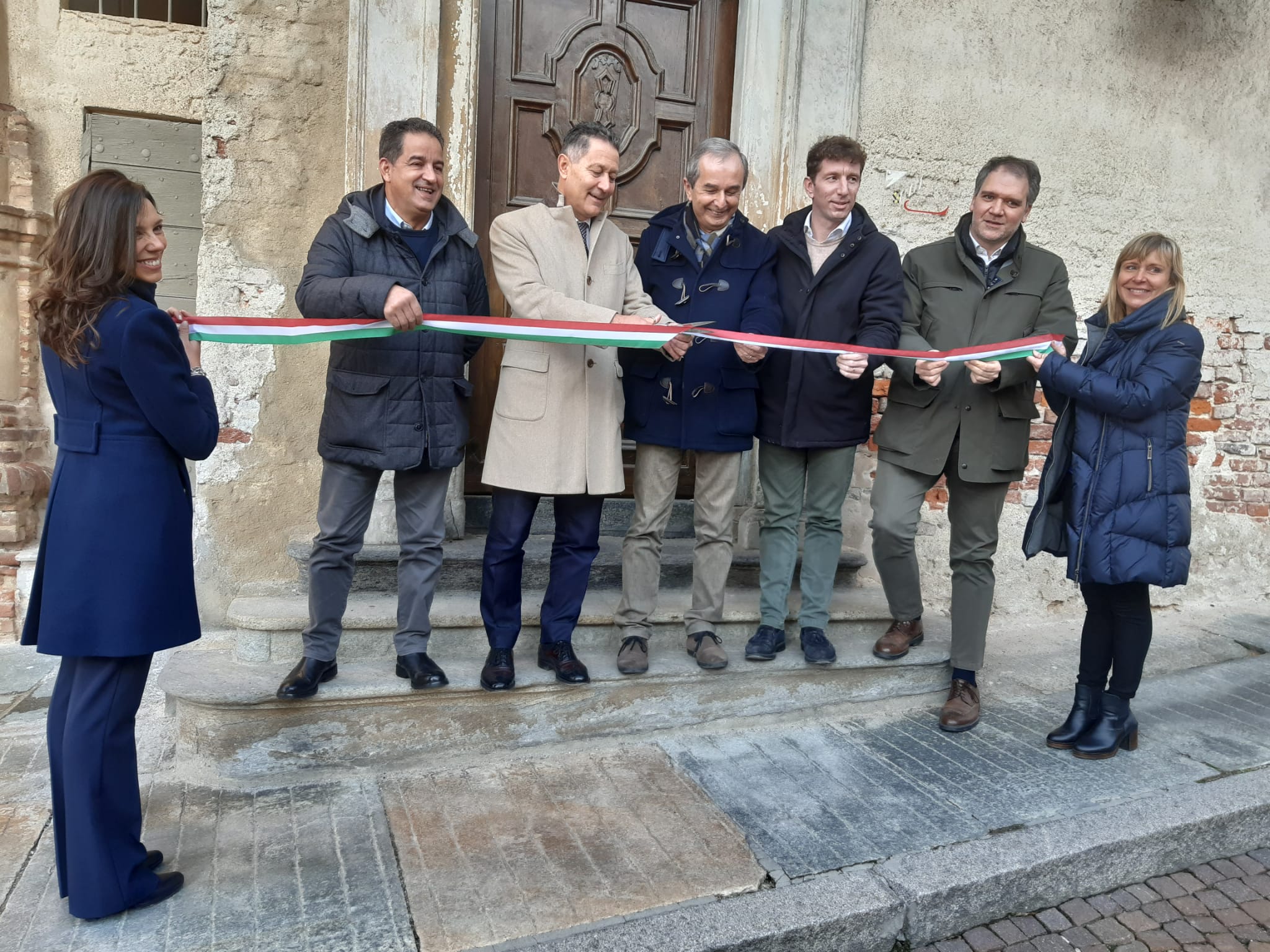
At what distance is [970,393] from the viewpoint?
398 centimetres

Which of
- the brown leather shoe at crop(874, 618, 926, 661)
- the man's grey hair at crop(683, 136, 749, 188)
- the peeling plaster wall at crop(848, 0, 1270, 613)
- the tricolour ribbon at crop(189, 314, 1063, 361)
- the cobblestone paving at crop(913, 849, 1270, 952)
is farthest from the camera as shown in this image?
the peeling plaster wall at crop(848, 0, 1270, 613)

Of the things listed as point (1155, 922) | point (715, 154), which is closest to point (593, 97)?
point (715, 154)

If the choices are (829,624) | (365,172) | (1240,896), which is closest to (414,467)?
(365,172)

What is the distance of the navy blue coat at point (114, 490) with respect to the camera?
7.84 ft

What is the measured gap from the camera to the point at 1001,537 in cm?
564

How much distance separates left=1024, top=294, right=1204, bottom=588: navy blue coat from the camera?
140 inches

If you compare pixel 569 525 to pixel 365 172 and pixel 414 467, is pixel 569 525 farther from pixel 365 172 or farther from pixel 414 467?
pixel 365 172

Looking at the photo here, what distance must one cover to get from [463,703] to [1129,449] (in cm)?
270

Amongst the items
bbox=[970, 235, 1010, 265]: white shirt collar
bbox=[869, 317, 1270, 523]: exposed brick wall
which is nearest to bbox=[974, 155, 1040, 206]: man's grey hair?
bbox=[970, 235, 1010, 265]: white shirt collar

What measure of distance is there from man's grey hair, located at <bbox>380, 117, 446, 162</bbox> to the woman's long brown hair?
105 cm

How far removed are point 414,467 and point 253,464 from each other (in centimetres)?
155

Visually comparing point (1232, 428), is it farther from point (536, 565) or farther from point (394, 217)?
point (394, 217)

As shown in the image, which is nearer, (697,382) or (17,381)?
(697,382)

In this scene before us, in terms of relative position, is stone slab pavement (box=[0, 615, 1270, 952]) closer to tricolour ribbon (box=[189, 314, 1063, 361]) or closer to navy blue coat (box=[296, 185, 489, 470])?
navy blue coat (box=[296, 185, 489, 470])
